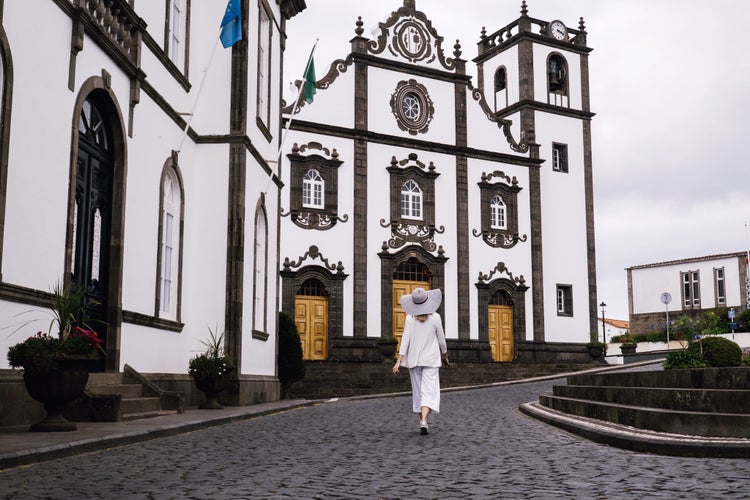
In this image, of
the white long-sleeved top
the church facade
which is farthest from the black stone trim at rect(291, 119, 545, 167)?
the white long-sleeved top

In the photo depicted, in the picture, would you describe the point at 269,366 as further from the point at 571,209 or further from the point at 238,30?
the point at 571,209

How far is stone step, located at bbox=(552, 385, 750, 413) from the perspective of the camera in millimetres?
9562

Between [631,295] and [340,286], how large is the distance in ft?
132

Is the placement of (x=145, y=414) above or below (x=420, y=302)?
below

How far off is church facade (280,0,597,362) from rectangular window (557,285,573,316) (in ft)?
0.18

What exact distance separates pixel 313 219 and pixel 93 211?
16.8 meters

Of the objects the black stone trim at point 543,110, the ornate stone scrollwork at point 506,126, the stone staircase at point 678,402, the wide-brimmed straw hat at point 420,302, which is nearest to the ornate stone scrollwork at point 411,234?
the ornate stone scrollwork at point 506,126

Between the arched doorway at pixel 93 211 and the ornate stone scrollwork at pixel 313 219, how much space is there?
1578 centimetres

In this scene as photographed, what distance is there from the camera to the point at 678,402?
10.4 metres

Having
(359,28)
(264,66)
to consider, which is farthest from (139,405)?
(359,28)

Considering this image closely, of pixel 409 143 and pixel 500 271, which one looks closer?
pixel 409 143

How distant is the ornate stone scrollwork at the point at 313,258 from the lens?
95.1 ft

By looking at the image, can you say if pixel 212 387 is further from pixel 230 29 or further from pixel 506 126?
pixel 506 126

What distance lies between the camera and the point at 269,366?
19938 mm
